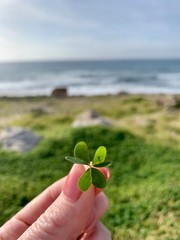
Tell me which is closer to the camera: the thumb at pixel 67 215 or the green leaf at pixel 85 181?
the green leaf at pixel 85 181

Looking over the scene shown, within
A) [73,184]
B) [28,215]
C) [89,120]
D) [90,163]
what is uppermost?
[90,163]

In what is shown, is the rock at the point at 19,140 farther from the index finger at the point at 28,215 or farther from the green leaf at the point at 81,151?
the green leaf at the point at 81,151

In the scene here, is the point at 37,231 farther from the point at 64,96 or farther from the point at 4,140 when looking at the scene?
the point at 64,96

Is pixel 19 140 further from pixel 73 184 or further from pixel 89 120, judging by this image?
pixel 73 184

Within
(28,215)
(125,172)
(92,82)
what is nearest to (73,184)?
(28,215)

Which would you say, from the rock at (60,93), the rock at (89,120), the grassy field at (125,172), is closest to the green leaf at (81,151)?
the grassy field at (125,172)

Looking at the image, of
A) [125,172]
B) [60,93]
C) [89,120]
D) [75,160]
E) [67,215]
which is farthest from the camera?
[60,93]

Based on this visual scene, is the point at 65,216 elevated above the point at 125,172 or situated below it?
above

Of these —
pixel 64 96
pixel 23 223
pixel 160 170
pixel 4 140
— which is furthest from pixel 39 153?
pixel 64 96
